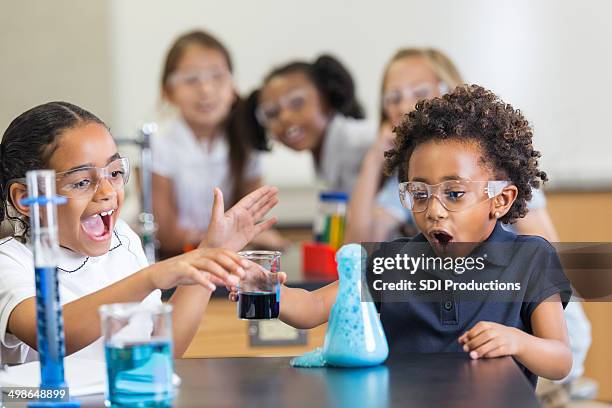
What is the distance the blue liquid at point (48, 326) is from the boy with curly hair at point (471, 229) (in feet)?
1.33

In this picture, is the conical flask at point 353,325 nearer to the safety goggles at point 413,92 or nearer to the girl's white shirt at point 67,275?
the girl's white shirt at point 67,275

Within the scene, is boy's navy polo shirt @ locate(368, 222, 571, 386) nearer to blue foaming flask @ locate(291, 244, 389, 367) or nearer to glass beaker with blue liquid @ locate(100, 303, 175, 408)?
blue foaming flask @ locate(291, 244, 389, 367)

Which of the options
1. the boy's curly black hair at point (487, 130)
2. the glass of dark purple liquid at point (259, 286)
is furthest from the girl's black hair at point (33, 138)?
the boy's curly black hair at point (487, 130)

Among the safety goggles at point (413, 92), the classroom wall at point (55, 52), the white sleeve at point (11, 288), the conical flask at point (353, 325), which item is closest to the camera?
the conical flask at point (353, 325)

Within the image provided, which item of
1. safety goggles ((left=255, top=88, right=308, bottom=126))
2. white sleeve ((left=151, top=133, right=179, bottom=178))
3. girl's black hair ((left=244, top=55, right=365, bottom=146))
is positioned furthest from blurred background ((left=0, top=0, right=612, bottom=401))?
safety goggles ((left=255, top=88, right=308, bottom=126))

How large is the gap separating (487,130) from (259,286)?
0.45m

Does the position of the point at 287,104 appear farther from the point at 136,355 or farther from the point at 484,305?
the point at 136,355

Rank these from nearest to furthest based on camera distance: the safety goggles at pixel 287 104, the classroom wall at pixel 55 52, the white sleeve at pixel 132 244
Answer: the white sleeve at pixel 132 244 → the safety goggles at pixel 287 104 → the classroom wall at pixel 55 52

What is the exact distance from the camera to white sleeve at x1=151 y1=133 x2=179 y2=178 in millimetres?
3396

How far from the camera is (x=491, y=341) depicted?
1.32 meters

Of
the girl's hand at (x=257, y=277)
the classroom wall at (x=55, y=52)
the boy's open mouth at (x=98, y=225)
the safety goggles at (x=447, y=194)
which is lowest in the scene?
the girl's hand at (x=257, y=277)

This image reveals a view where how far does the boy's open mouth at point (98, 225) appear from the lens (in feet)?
4.95

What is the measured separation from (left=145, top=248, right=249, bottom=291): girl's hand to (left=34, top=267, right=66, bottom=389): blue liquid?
0.47 ft

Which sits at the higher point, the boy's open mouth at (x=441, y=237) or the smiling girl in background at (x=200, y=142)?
the smiling girl in background at (x=200, y=142)
